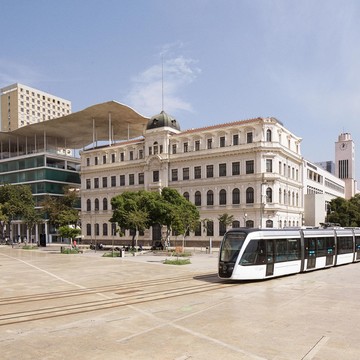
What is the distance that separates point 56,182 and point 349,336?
87898 mm

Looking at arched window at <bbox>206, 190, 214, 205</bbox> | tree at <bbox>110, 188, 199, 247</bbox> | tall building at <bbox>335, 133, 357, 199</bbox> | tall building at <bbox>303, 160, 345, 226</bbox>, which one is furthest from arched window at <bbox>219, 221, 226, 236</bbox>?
tall building at <bbox>335, 133, 357, 199</bbox>

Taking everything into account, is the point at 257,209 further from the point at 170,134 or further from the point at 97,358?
the point at 97,358

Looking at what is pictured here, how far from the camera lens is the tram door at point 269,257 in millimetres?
23891

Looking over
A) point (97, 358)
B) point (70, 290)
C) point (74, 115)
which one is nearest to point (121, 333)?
point (97, 358)

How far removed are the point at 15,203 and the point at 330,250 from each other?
211 ft

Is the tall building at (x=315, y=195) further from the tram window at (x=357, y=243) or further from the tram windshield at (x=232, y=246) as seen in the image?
the tram windshield at (x=232, y=246)

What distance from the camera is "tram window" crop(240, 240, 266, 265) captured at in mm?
22828

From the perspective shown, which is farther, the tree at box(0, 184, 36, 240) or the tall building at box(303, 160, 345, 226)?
the tree at box(0, 184, 36, 240)

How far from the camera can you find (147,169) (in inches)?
2822

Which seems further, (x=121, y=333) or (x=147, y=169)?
(x=147, y=169)

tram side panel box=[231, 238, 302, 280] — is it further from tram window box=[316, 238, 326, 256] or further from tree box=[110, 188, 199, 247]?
tree box=[110, 188, 199, 247]

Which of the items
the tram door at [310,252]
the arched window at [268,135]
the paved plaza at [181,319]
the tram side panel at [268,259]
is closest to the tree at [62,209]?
the arched window at [268,135]

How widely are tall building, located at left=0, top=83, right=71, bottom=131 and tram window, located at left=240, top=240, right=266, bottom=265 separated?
5420 inches

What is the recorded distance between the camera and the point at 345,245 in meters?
33.4
